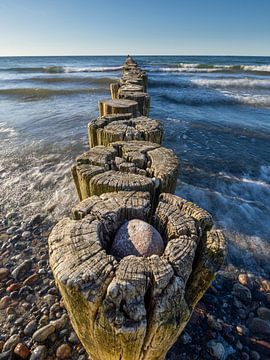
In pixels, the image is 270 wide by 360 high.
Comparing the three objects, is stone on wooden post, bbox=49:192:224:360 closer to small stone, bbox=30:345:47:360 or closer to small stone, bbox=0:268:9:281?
small stone, bbox=30:345:47:360

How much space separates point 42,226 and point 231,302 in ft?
8.58

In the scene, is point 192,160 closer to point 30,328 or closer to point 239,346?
point 239,346

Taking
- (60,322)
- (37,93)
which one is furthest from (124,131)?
(37,93)

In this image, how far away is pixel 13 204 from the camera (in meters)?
4.16

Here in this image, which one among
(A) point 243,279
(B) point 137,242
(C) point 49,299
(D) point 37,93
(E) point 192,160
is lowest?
(D) point 37,93

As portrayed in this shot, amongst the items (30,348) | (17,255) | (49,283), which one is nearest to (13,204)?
(17,255)

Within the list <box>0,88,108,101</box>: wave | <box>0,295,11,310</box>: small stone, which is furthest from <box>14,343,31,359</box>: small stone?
<box>0,88,108,101</box>: wave

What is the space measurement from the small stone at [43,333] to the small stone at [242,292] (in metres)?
1.87

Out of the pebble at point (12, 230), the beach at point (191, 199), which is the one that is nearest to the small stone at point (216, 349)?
the beach at point (191, 199)

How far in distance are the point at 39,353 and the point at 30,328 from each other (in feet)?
0.89

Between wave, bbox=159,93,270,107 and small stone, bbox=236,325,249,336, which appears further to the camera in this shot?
wave, bbox=159,93,270,107

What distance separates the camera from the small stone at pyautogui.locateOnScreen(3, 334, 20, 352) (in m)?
2.18

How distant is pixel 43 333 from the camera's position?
7.46 ft

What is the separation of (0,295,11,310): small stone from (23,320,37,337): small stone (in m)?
0.35
